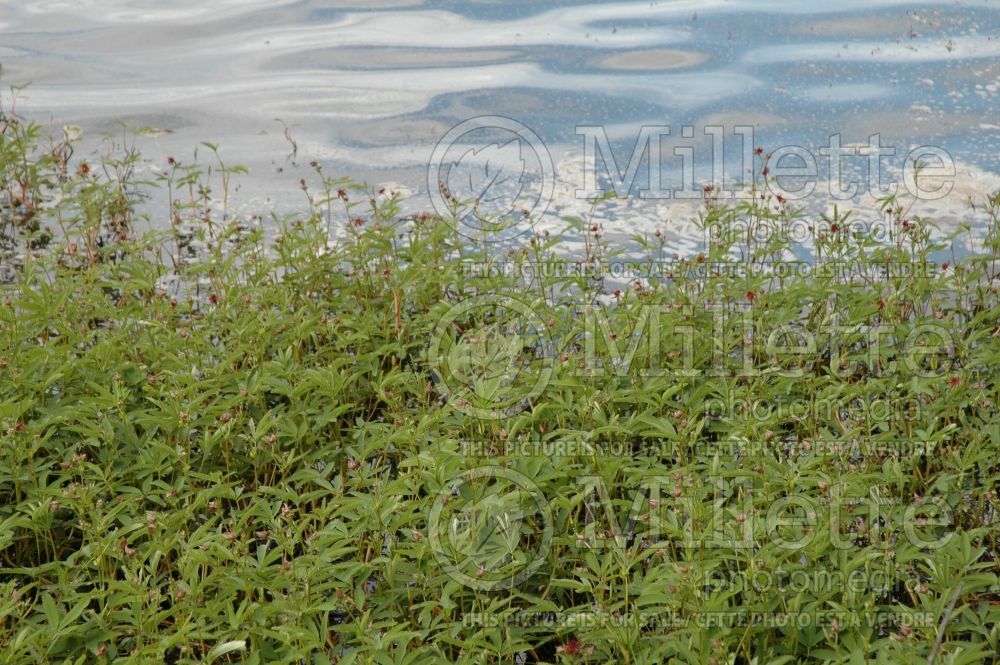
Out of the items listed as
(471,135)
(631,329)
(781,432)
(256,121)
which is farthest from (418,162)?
(781,432)

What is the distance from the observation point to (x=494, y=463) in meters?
3.53

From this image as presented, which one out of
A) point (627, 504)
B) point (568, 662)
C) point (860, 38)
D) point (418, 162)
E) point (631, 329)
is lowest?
point (568, 662)

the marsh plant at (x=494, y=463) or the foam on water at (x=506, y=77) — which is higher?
the foam on water at (x=506, y=77)

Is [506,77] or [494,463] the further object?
[506,77]

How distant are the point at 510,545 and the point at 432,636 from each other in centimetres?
32

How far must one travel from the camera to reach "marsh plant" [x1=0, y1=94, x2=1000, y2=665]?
9.89ft

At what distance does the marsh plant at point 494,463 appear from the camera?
9.89ft

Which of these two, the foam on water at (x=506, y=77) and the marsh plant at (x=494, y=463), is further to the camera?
the foam on water at (x=506, y=77)

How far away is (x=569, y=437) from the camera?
3.59 m

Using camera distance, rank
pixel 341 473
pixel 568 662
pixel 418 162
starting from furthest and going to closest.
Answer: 1. pixel 418 162
2. pixel 341 473
3. pixel 568 662

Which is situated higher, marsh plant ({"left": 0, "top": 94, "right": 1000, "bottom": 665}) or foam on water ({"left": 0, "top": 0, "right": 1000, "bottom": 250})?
foam on water ({"left": 0, "top": 0, "right": 1000, "bottom": 250})

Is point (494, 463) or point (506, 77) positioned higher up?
point (506, 77)

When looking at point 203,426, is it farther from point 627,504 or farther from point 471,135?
point 471,135

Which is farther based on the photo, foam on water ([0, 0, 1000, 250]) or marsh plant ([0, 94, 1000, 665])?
foam on water ([0, 0, 1000, 250])
